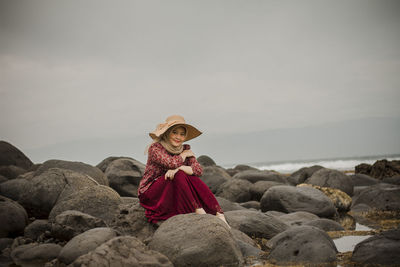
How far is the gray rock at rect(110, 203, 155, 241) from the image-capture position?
7098 mm

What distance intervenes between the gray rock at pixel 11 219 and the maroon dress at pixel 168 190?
346cm

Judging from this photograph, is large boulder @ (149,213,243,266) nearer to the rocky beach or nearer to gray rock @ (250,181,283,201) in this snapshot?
the rocky beach

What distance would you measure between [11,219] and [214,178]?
402 inches

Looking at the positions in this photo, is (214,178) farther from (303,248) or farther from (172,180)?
(303,248)

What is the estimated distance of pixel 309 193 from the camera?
12234 millimetres

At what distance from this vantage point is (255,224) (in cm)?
869

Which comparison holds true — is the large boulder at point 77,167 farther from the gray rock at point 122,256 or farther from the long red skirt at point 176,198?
the gray rock at point 122,256

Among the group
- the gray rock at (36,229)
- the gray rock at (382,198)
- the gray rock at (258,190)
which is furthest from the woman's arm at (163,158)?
the gray rock at (258,190)

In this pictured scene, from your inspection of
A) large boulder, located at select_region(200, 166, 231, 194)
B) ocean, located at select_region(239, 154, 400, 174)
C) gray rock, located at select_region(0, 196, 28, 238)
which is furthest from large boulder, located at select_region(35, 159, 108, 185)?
ocean, located at select_region(239, 154, 400, 174)

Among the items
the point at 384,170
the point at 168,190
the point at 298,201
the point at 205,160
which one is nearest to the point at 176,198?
the point at 168,190

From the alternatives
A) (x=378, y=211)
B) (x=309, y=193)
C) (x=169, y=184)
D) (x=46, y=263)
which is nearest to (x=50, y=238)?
(x=46, y=263)

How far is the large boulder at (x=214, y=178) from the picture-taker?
17.5 m

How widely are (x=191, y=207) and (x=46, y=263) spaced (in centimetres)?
256

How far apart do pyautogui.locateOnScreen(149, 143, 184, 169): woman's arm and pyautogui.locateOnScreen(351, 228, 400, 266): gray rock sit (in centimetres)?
324
